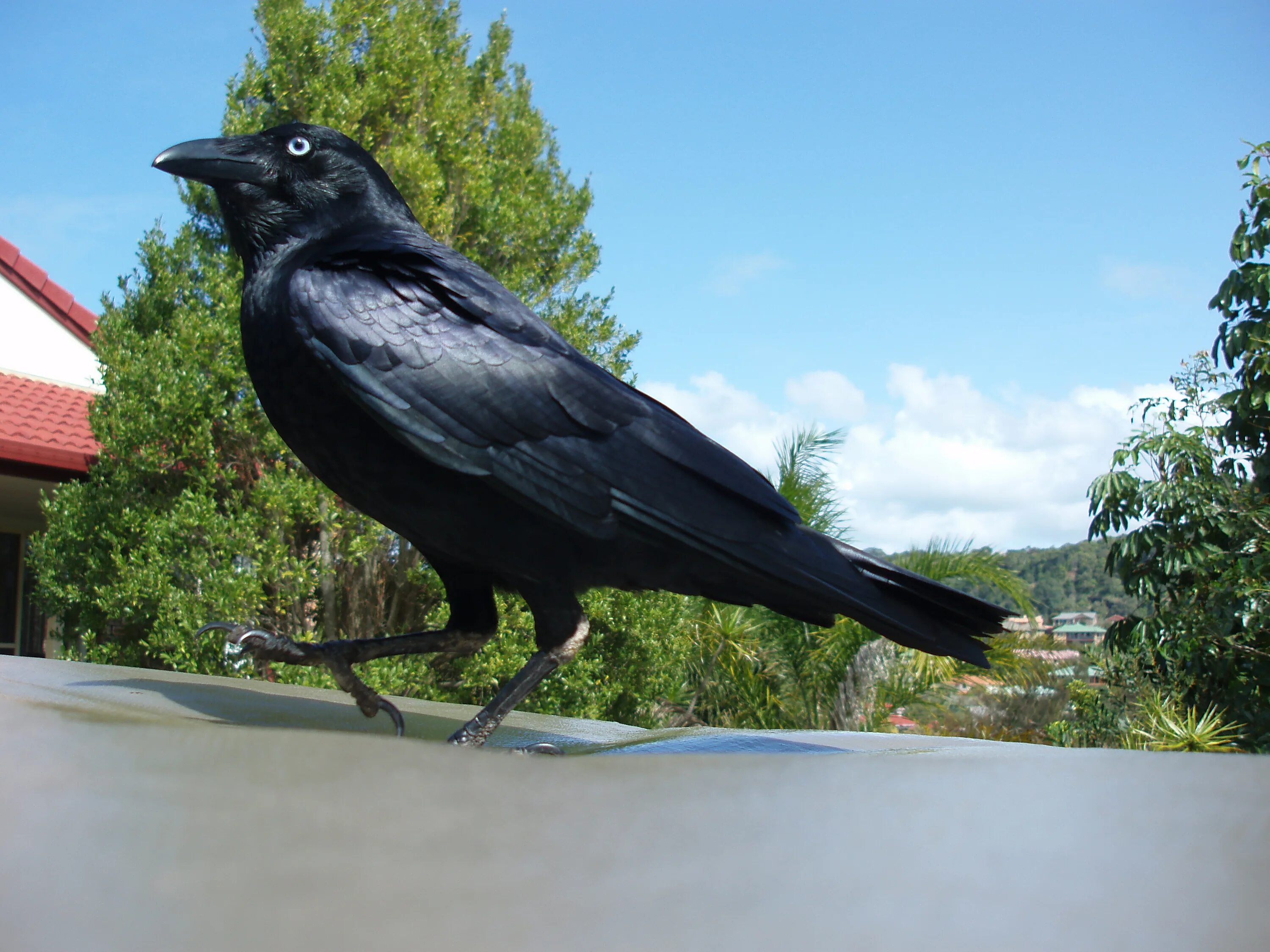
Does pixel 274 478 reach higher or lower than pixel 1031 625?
higher

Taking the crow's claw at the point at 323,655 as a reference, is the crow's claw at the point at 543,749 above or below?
below

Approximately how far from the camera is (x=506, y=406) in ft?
6.90

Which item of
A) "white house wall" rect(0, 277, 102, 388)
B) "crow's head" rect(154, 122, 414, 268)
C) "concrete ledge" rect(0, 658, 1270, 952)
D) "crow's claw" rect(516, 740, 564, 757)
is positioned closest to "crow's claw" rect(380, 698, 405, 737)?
"crow's claw" rect(516, 740, 564, 757)

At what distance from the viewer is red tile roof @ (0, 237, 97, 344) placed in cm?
1109

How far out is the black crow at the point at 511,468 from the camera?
2.06m

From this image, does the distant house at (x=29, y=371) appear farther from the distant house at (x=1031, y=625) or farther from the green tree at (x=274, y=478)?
the distant house at (x=1031, y=625)

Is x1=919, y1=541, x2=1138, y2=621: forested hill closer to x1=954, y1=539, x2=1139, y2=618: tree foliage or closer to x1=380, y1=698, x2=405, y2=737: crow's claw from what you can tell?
x1=954, y1=539, x2=1139, y2=618: tree foliage

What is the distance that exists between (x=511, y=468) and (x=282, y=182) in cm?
104

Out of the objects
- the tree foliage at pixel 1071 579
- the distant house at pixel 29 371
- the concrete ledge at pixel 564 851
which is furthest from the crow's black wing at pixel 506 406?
the tree foliage at pixel 1071 579

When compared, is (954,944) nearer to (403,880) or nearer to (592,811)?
(592,811)

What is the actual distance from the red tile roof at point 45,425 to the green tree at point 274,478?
1.98 ft

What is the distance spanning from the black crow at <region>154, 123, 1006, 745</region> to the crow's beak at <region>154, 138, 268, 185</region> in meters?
0.27

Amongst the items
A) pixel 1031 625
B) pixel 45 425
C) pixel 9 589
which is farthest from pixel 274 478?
pixel 1031 625

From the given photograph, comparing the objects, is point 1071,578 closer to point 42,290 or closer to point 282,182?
point 42,290
